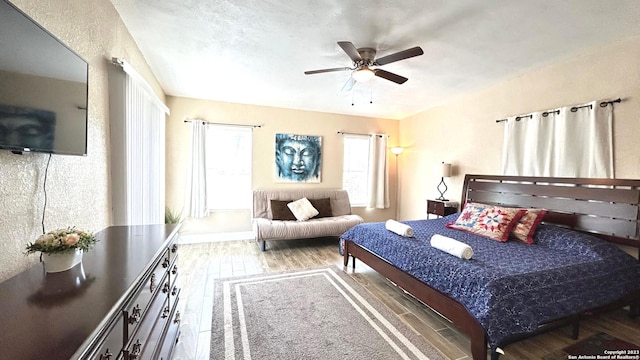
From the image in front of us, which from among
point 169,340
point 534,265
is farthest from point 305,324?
point 534,265

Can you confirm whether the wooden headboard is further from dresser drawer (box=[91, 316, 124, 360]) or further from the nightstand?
dresser drawer (box=[91, 316, 124, 360])

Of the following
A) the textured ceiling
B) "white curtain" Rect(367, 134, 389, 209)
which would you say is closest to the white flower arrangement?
the textured ceiling

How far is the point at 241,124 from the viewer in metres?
4.57

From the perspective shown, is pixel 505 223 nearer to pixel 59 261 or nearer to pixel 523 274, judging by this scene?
pixel 523 274

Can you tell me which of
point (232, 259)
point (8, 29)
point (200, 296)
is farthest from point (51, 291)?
point (232, 259)

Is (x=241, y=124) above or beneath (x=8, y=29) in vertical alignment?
above

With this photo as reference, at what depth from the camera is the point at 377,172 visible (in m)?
5.36

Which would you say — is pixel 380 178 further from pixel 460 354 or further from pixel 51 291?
pixel 51 291

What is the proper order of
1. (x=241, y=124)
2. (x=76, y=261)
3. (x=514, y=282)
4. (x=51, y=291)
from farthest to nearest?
(x=241, y=124) < (x=514, y=282) < (x=76, y=261) < (x=51, y=291)

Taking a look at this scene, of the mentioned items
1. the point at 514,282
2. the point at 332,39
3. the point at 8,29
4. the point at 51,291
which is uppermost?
the point at 332,39

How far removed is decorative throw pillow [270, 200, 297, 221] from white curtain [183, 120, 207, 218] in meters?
1.17

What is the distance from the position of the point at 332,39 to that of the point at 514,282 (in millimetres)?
2331

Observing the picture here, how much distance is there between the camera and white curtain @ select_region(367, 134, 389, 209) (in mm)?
5316

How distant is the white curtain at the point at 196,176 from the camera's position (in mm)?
4281
